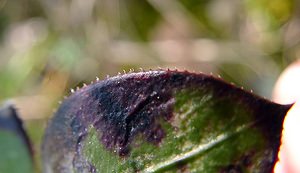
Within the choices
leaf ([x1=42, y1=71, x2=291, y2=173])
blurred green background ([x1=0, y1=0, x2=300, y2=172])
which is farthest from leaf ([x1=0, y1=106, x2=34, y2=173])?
blurred green background ([x1=0, y1=0, x2=300, y2=172])

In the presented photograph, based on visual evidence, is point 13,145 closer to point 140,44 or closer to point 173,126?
point 173,126

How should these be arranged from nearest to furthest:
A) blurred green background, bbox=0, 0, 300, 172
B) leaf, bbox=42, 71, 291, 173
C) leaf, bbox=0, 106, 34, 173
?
leaf, bbox=42, 71, 291, 173 → leaf, bbox=0, 106, 34, 173 → blurred green background, bbox=0, 0, 300, 172

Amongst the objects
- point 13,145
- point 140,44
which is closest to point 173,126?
point 13,145

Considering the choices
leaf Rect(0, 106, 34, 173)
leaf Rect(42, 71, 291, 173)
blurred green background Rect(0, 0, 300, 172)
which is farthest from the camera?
blurred green background Rect(0, 0, 300, 172)

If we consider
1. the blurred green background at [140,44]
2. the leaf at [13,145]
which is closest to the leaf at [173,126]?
the leaf at [13,145]

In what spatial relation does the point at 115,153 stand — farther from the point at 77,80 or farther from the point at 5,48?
the point at 5,48

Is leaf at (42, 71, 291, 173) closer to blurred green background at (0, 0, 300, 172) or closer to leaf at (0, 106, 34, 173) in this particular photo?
leaf at (0, 106, 34, 173)
